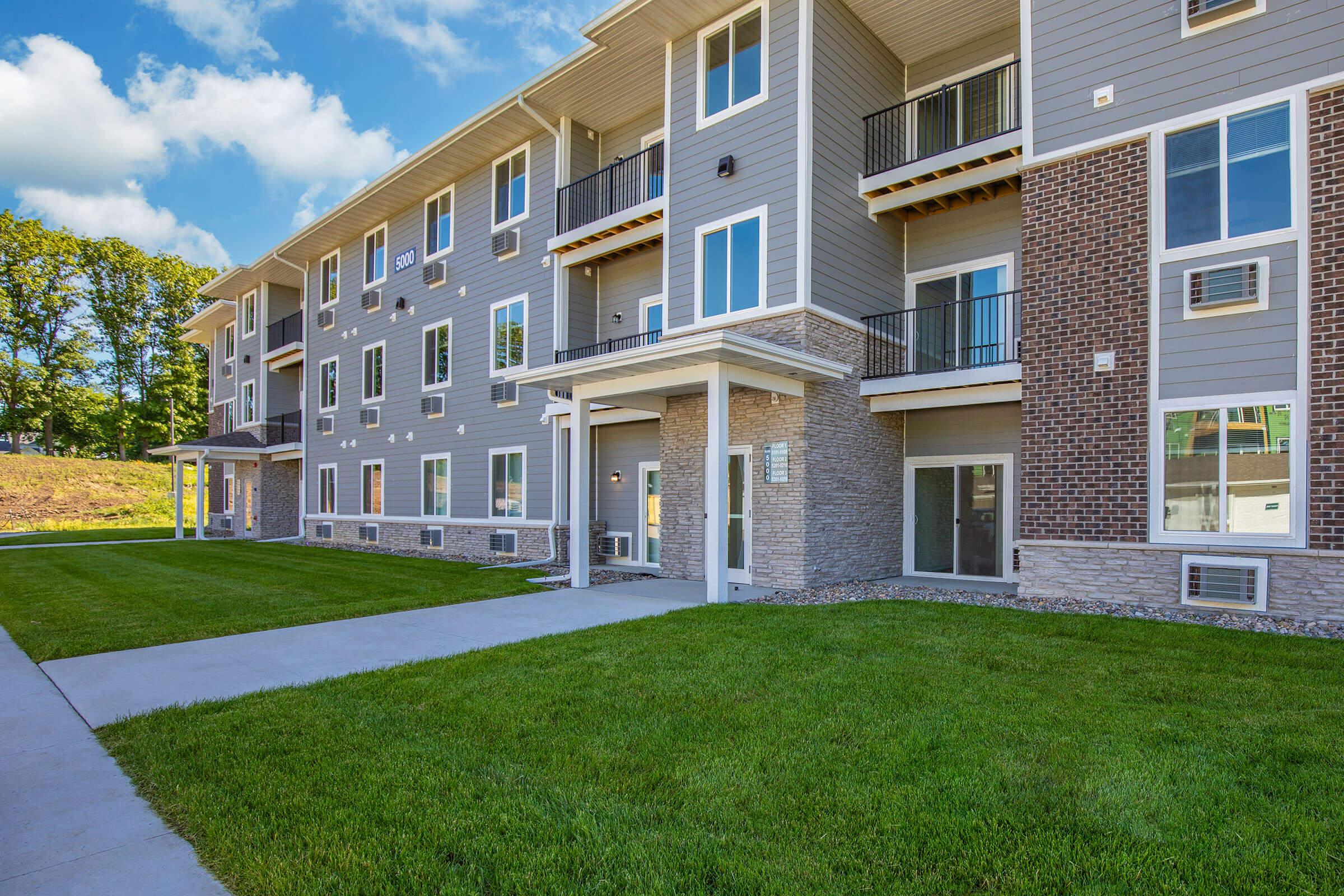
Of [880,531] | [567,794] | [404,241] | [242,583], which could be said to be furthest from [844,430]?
[404,241]

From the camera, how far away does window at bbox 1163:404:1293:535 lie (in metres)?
7.10

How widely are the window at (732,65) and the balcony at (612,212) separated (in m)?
1.67

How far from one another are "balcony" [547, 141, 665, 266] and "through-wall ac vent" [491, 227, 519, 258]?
1.22m

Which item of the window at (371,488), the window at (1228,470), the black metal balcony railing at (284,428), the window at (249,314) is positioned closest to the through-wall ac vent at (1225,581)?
the window at (1228,470)

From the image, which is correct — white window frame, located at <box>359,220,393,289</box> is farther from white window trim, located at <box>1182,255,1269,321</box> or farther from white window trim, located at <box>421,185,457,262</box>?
white window trim, located at <box>1182,255,1269,321</box>

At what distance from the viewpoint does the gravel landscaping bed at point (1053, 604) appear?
6680mm

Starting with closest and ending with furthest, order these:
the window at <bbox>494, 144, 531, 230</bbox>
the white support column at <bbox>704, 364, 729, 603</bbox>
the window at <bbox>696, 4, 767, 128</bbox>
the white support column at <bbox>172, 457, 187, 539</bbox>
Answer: the white support column at <bbox>704, 364, 729, 603</bbox> → the window at <bbox>696, 4, 767, 128</bbox> → the window at <bbox>494, 144, 531, 230</bbox> → the white support column at <bbox>172, 457, 187, 539</bbox>

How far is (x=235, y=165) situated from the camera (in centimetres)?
4281

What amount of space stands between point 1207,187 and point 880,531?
591 centimetres

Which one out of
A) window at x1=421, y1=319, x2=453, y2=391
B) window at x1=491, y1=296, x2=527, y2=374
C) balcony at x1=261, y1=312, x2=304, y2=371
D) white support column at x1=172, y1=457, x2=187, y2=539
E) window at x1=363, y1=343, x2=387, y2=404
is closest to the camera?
window at x1=491, y1=296, x2=527, y2=374

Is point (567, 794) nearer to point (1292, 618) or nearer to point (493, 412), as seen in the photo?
point (1292, 618)

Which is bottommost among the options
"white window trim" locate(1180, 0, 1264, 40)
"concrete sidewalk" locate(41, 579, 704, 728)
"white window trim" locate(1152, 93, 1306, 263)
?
"concrete sidewalk" locate(41, 579, 704, 728)

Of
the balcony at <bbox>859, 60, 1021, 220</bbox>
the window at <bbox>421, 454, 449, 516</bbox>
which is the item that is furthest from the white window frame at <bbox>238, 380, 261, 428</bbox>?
the balcony at <bbox>859, 60, 1021, 220</bbox>

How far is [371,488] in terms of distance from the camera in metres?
19.0
